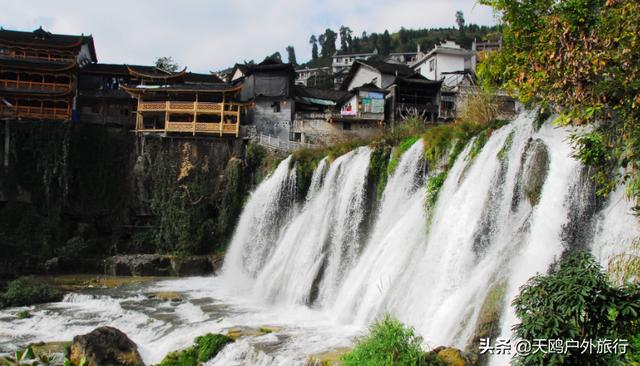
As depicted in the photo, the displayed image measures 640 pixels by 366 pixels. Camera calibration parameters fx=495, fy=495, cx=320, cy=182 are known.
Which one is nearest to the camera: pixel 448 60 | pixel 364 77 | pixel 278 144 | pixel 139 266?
pixel 139 266

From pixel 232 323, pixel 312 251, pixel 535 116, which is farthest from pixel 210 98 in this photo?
pixel 535 116

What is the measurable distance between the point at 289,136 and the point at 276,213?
36.5ft

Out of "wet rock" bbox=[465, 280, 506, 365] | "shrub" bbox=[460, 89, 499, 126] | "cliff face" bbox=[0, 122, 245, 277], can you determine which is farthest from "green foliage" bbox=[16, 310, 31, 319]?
"shrub" bbox=[460, 89, 499, 126]

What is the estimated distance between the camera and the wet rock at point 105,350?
11.1 m

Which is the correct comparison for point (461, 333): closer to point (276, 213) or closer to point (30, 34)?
point (276, 213)

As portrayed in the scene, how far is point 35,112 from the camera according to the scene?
98.3 feet

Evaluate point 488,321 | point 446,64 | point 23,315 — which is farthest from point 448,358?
point 446,64

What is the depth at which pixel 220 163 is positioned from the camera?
29047mm

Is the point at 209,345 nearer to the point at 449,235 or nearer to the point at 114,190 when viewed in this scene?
the point at 449,235

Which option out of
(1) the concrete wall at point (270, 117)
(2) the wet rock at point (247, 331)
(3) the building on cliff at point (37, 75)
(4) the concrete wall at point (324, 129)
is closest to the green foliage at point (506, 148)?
(2) the wet rock at point (247, 331)

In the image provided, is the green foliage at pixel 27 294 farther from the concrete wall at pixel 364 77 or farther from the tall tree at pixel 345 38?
the tall tree at pixel 345 38

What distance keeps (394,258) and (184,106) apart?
21444 mm

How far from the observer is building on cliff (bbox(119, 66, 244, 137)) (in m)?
30.0

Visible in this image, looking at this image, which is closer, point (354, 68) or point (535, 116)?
point (535, 116)
